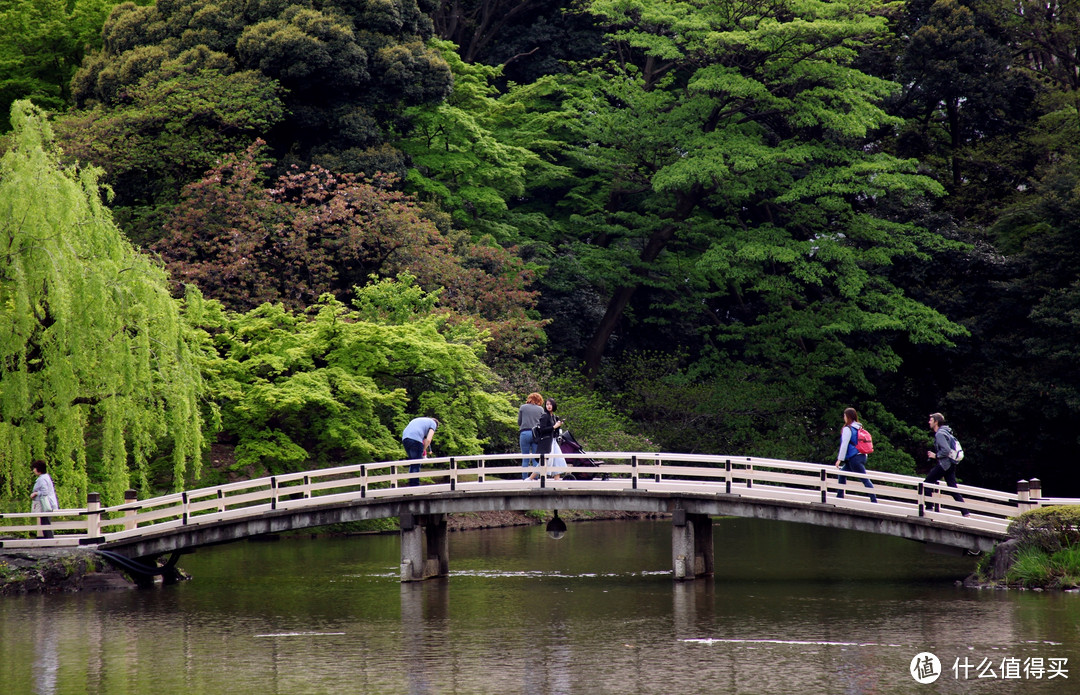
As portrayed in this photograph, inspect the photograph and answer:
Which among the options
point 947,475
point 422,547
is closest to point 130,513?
point 422,547

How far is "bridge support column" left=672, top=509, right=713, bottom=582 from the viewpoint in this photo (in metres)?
22.0

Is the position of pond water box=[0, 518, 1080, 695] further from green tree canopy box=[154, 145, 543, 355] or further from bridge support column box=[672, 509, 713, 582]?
green tree canopy box=[154, 145, 543, 355]

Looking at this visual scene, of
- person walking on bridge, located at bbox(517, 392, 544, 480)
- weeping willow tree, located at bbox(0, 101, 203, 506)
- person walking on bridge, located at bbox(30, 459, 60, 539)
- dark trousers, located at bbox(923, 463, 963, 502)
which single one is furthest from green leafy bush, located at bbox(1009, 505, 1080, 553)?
person walking on bridge, located at bbox(30, 459, 60, 539)

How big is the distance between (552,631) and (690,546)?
6.28 m

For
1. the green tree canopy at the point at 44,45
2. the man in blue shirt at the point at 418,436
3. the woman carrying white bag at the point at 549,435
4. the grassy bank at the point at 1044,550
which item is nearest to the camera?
the grassy bank at the point at 1044,550

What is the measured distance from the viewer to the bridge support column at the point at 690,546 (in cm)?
2197

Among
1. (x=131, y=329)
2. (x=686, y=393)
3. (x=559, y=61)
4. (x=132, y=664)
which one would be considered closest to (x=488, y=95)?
(x=559, y=61)

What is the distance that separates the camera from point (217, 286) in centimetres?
3231

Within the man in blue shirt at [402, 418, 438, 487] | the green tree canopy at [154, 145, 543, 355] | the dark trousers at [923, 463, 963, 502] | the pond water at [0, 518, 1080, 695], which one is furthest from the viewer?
the green tree canopy at [154, 145, 543, 355]

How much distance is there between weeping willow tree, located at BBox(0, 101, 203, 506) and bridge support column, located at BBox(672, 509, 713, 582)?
8849 mm

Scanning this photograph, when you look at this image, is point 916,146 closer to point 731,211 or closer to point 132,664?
point 731,211

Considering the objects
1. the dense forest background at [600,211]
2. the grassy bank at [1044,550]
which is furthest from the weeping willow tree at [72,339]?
the grassy bank at [1044,550]

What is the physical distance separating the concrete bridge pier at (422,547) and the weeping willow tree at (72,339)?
4112mm

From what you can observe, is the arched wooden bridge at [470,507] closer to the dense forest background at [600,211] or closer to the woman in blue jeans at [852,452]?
the woman in blue jeans at [852,452]
